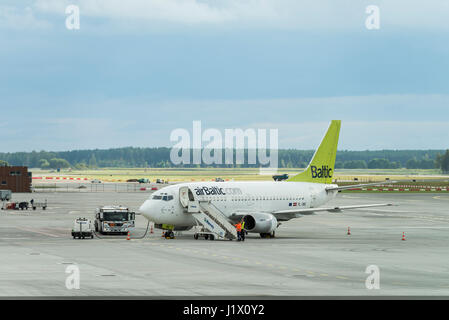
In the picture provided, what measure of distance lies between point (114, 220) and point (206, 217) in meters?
10.6

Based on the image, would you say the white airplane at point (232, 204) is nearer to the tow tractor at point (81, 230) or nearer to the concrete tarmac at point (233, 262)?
the concrete tarmac at point (233, 262)

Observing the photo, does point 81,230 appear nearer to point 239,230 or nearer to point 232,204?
point 232,204

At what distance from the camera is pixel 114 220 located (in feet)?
223

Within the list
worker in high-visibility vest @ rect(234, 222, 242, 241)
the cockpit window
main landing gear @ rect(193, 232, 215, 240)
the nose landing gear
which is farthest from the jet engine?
the cockpit window

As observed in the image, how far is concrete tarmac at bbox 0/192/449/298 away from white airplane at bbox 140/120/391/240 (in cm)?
157

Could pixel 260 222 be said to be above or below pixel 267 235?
above

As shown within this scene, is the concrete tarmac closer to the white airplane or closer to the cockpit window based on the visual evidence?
the white airplane

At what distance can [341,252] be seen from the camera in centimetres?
5253

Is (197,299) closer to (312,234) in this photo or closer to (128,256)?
(128,256)

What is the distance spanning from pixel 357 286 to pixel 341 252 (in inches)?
660

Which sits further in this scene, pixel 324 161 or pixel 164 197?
pixel 324 161

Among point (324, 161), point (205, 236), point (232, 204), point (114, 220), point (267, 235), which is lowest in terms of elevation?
point (267, 235)

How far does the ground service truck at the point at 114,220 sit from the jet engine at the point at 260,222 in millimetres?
10694

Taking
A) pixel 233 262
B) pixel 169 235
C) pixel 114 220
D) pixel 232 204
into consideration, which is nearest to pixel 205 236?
pixel 169 235
